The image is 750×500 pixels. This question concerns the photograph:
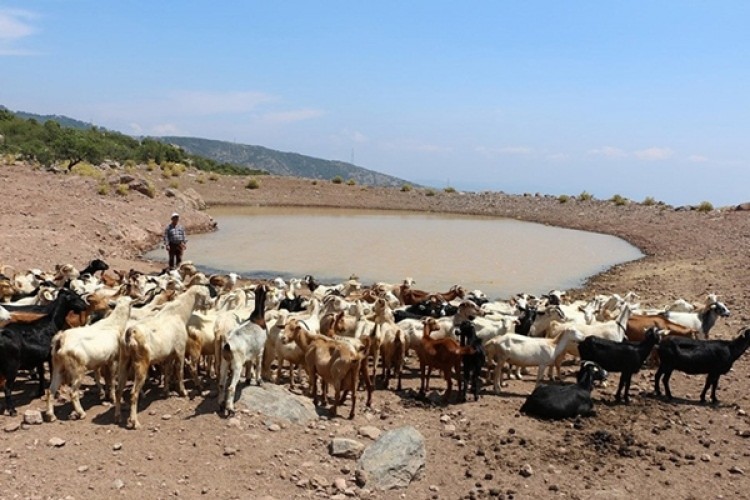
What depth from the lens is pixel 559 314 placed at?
433 inches

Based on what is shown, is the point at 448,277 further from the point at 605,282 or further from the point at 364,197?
the point at 364,197

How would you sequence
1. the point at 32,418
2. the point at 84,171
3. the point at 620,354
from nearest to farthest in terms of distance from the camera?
1. the point at 32,418
2. the point at 620,354
3. the point at 84,171

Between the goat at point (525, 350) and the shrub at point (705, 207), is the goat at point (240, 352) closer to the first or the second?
the goat at point (525, 350)

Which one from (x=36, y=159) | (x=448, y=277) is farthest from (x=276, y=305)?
(x=36, y=159)

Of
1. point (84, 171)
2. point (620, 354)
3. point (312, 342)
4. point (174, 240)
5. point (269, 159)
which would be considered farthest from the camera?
point (269, 159)

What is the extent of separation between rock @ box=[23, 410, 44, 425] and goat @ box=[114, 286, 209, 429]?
758 mm

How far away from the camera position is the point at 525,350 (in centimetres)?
944

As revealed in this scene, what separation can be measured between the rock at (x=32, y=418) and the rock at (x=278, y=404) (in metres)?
2.09

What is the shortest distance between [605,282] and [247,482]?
53.7 ft

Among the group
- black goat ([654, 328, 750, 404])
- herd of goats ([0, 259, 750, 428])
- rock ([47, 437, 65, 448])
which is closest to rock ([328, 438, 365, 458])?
herd of goats ([0, 259, 750, 428])

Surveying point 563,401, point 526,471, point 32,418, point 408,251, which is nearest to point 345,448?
point 526,471

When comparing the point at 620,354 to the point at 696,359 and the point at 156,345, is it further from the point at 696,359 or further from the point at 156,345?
the point at 156,345

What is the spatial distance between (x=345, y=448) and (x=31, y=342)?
3949mm

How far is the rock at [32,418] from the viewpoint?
6.84m
